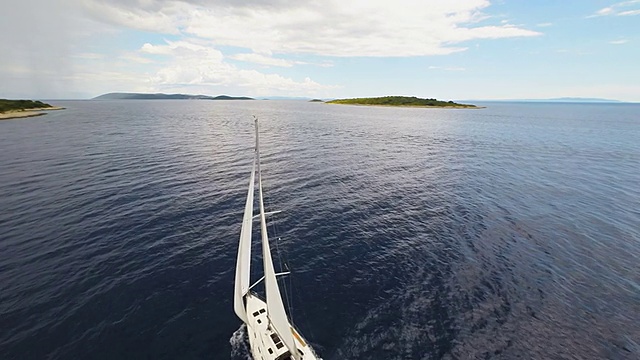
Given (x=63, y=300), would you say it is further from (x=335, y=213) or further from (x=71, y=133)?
(x=71, y=133)

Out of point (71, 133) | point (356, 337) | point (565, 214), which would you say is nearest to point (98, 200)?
point (356, 337)

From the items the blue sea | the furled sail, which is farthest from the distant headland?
the furled sail

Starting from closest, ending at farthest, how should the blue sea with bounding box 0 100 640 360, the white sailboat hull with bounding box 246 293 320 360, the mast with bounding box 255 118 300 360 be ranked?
the mast with bounding box 255 118 300 360 → the white sailboat hull with bounding box 246 293 320 360 → the blue sea with bounding box 0 100 640 360

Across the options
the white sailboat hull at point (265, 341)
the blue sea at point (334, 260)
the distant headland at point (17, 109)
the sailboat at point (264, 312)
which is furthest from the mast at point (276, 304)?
the distant headland at point (17, 109)

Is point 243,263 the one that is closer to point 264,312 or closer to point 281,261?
point 264,312

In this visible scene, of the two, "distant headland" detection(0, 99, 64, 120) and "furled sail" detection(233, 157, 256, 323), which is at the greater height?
"distant headland" detection(0, 99, 64, 120)

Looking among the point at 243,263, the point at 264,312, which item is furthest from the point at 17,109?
the point at 264,312

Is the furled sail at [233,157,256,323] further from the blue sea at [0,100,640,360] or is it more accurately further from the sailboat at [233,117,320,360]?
the blue sea at [0,100,640,360]
